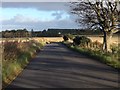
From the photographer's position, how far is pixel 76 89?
493 inches

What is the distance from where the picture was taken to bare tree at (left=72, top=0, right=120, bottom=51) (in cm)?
3569

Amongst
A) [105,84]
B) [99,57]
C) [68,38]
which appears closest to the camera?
[105,84]

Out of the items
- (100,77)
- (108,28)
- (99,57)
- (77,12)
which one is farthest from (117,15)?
(100,77)

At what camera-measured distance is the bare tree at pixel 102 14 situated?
1405 inches

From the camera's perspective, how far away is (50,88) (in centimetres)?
1294

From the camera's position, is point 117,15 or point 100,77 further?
point 117,15

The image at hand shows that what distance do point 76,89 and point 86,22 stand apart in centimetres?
2492

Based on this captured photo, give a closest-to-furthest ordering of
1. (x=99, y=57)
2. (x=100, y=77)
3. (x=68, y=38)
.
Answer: (x=100, y=77), (x=99, y=57), (x=68, y=38)

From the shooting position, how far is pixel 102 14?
36250 mm

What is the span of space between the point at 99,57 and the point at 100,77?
1084 centimetres

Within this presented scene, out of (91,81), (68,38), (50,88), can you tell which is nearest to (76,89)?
(50,88)

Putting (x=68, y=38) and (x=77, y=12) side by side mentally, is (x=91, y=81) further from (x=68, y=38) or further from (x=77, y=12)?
(x=68, y=38)

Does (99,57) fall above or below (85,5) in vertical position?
below

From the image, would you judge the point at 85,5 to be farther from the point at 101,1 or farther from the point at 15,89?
the point at 15,89
